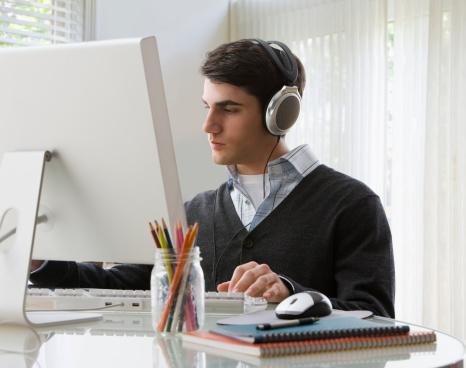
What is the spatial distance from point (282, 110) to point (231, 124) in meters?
0.13

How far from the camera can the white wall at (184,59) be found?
418 centimetres

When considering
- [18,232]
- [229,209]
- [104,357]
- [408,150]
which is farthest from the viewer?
[408,150]

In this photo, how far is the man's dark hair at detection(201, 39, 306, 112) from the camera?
1986mm

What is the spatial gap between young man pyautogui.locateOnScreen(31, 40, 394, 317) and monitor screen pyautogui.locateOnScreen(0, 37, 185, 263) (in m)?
0.39

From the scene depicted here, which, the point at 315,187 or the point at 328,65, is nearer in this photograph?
the point at 315,187

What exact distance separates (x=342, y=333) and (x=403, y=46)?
2968mm

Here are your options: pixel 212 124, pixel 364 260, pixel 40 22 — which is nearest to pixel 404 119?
pixel 40 22

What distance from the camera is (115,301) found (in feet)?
4.54

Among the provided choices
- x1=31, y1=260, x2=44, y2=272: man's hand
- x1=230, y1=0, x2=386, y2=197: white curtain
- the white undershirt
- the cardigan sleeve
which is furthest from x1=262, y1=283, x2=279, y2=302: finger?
x1=230, y1=0, x2=386, y2=197: white curtain

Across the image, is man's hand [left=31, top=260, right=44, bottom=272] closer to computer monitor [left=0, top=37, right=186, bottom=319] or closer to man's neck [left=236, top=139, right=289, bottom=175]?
computer monitor [left=0, top=37, right=186, bottom=319]

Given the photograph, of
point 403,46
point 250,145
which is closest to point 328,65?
point 403,46

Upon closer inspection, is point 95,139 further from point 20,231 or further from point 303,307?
point 303,307

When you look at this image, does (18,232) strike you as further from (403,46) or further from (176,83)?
(176,83)

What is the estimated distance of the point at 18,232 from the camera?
1193 mm
